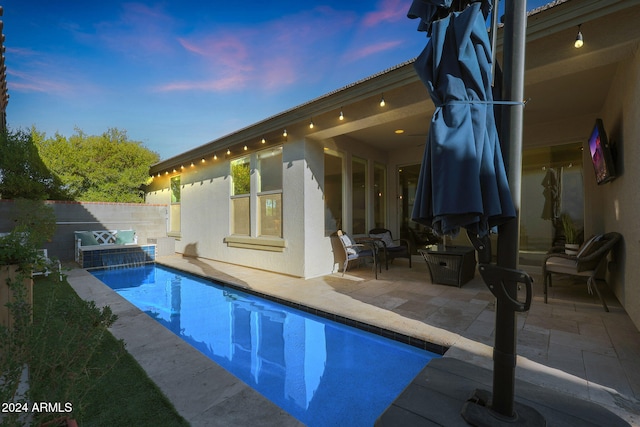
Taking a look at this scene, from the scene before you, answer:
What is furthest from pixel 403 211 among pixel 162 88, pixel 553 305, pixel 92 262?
pixel 162 88

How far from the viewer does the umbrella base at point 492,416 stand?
1.14 meters

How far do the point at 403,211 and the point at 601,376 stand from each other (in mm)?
5552

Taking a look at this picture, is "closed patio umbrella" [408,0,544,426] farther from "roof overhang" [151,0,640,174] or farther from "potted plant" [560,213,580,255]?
"potted plant" [560,213,580,255]

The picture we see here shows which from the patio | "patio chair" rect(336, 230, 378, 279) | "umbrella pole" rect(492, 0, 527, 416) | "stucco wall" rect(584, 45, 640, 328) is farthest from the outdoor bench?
"stucco wall" rect(584, 45, 640, 328)

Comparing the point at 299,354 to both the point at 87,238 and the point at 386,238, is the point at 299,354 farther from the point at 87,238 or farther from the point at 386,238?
the point at 87,238

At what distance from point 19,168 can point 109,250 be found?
3.15 meters

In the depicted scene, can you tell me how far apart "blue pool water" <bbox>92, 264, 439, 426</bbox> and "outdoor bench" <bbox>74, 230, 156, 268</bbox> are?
11.9 ft

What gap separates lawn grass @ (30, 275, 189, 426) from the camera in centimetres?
125

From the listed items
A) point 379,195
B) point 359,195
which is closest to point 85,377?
point 359,195

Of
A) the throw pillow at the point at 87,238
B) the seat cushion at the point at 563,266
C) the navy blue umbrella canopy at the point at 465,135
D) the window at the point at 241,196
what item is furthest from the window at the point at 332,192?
the throw pillow at the point at 87,238

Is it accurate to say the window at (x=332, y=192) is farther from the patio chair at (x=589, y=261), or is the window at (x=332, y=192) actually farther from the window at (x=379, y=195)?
the patio chair at (x=589, y=261)

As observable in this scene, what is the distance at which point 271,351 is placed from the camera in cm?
304

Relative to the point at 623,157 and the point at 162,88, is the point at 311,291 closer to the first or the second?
the point at 623,157

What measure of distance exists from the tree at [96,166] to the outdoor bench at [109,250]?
4.83 m
